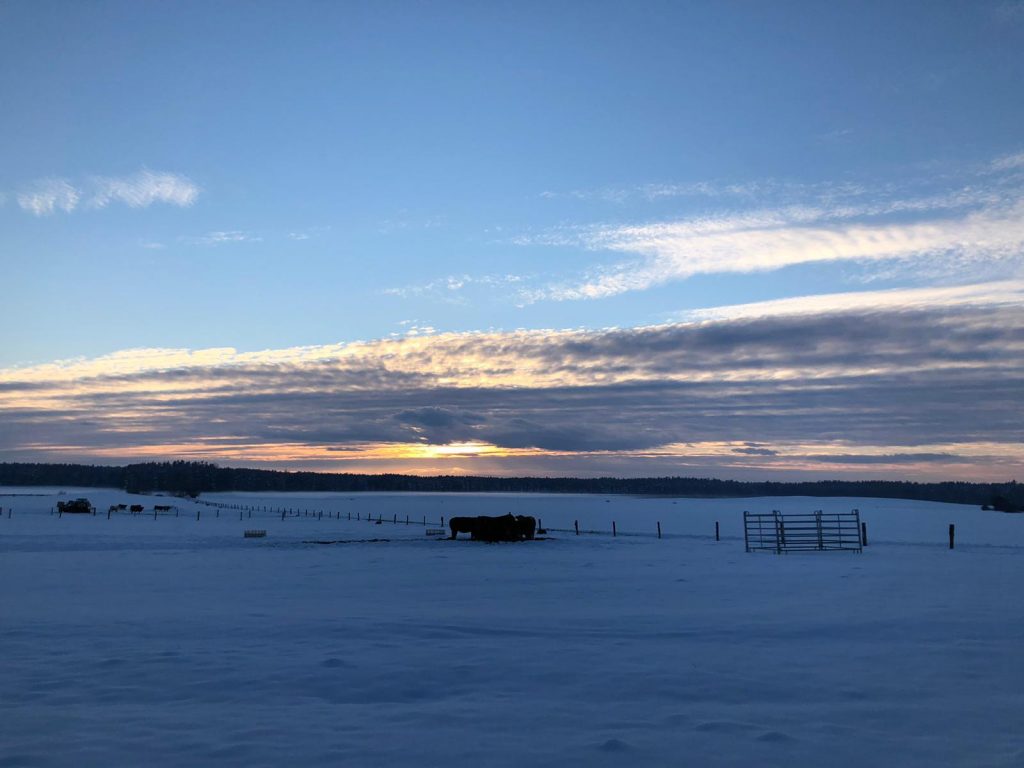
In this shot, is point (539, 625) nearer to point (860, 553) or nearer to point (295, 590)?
point (295, 590)

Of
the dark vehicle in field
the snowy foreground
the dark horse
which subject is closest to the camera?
the snowy foreground

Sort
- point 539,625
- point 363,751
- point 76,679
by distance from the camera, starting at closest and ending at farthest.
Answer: point 363,751 → point 76,679 → point 539,625

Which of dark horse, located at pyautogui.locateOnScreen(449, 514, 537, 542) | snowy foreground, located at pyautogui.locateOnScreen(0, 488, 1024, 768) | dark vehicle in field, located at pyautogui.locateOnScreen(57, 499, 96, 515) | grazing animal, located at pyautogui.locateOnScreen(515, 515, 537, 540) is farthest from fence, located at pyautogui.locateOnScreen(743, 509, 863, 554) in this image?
dark vehicle in field, located at pyautogui.locateOnScreen(57, 499, 96, 515)

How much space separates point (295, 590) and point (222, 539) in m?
25.1

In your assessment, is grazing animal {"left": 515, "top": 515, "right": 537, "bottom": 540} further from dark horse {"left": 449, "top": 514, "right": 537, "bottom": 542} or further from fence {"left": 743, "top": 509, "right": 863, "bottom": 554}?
fence {"left": 743, "top": 509, "right": 863, "bottom": 554}

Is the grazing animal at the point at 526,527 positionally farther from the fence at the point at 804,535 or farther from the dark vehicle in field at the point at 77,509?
the dark vehicle in field at the point at 77,509

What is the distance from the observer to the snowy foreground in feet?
25.3

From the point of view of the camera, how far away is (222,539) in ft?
140

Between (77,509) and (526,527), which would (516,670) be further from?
(77,509)

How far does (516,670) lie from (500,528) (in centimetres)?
3096

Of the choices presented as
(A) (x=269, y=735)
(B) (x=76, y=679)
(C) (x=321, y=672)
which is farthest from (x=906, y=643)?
(B) (x=76, y=679)

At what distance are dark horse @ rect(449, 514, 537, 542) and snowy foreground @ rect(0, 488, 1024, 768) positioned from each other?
19019mm

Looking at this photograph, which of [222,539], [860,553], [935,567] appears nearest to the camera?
[935,567]

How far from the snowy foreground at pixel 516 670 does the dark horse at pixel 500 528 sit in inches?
749
